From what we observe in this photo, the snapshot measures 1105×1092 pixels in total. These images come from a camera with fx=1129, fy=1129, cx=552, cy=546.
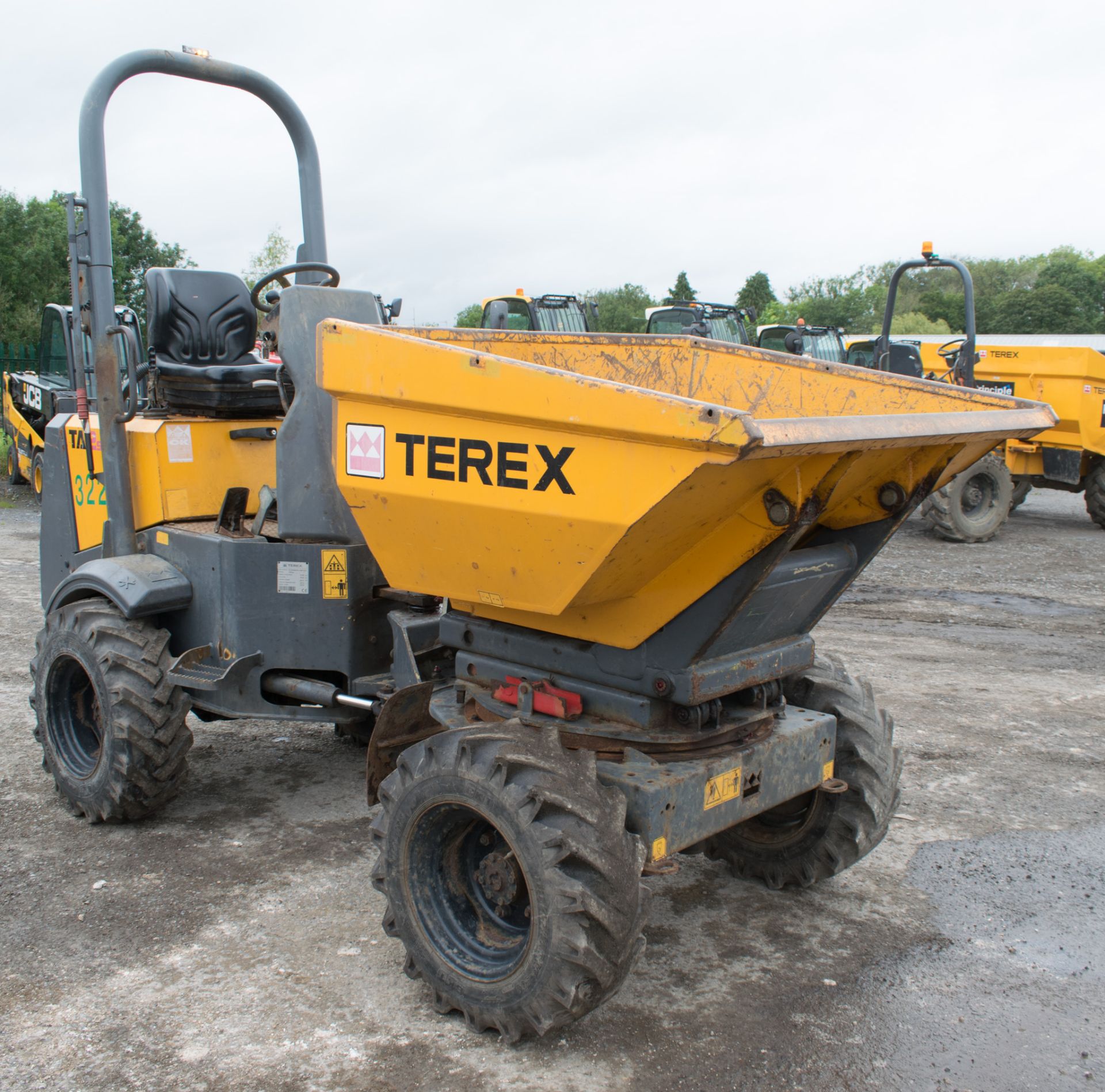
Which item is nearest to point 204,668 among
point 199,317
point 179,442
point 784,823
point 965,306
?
point 179,442

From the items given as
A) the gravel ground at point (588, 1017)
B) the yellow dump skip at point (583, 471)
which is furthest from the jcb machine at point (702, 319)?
the yellow dump skip at point (583, 471)

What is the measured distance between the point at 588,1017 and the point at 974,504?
9.50m

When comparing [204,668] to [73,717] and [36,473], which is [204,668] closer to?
[73,717]

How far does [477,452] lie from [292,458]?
1195 mm

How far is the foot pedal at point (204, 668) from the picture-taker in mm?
3908

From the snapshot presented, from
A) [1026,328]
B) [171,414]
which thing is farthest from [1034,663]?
[1026,328]

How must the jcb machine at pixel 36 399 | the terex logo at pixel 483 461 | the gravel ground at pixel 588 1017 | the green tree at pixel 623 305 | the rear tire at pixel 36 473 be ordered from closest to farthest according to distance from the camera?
the terex logo at pixel 483 461
the gravel ground at pixel 588 1017
the rear tire at pixel 36 473
the jcb machine at pixel 36 399
the green tree at pixel 623 305

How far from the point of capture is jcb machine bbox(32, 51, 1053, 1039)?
2.64 m

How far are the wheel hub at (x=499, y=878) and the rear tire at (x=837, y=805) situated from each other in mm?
1124

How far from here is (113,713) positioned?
153 inches

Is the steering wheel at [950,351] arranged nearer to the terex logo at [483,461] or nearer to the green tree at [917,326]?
the terex logo at [483,461]

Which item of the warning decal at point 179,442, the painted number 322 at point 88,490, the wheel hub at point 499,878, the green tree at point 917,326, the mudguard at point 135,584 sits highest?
the green tree at point 917,326

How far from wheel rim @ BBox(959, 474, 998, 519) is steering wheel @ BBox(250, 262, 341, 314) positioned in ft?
27.4

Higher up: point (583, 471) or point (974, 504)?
point (583, 471)
